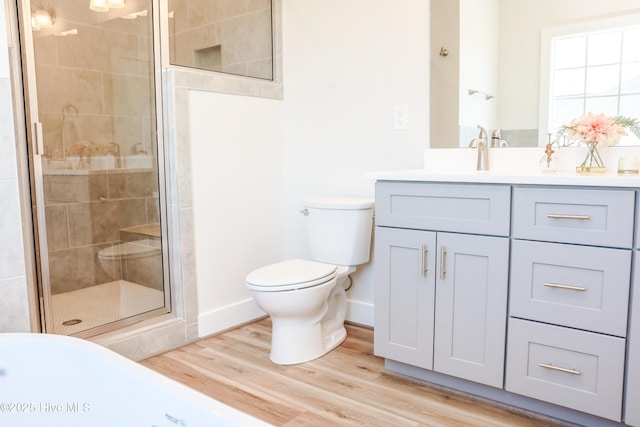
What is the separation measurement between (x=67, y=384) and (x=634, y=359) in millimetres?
1803

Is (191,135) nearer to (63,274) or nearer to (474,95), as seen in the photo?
(63,274)

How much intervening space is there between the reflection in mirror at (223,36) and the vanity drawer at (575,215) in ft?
5.72

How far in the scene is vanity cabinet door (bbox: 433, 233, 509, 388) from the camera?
1.83 meters

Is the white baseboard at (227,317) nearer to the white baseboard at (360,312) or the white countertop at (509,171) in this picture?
the white baseboard at (360,312)

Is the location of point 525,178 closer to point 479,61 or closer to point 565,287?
point 565,287

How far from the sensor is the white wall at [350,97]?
99.0 inches

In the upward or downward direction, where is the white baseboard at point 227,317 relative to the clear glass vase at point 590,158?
downward

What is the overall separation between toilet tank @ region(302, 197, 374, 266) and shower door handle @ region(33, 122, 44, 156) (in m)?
1.27

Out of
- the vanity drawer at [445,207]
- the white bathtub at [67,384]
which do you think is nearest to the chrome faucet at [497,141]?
the vanity drawer at [445,207]

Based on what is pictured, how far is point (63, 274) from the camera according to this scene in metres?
2.29

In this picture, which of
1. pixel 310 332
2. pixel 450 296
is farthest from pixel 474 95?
pixel 310 332

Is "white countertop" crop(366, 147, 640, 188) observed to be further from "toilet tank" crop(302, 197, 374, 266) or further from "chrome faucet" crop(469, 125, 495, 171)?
"toilet tank" crop(302, 197, 374, 266)

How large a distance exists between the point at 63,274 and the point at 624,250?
7.57ft

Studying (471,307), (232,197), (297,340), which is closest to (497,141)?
(471,307)
